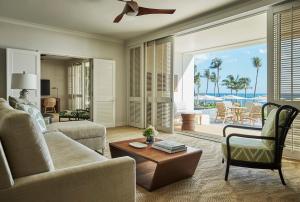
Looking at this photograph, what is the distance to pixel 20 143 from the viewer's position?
1.19m

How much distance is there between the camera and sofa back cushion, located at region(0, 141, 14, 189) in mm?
1074

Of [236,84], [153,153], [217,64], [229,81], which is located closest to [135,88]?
[153,153]

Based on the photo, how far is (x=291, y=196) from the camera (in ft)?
7.11

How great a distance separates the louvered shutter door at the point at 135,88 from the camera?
6195mm

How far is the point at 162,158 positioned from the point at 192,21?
11.4 feet

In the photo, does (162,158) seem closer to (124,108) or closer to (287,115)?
(287,115)

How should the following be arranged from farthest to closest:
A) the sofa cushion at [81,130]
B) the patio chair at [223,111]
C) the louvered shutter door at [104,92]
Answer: the patio chair at [223,111], the louvered shutter door at [104,92], the sofa cushion at [81,130]

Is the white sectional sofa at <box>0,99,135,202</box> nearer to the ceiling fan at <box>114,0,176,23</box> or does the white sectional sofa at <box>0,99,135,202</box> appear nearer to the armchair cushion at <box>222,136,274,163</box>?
the armchair cushion at <box>222,136,274,163</box>

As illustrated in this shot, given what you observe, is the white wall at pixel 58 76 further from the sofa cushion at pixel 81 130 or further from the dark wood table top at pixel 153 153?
the dark wood table top at pixel 153 153

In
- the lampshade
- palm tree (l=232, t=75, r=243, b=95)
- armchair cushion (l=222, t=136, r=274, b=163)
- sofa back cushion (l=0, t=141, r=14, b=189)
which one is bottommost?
armchair cushion (l=222, t=136, r=274, b=163)

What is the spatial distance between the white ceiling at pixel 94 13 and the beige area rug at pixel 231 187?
2875mm

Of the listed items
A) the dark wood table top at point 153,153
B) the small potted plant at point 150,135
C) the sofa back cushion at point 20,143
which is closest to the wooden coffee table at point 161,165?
the dark wood table top at point 153,153

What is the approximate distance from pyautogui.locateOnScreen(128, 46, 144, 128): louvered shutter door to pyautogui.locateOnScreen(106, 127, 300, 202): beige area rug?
338cm

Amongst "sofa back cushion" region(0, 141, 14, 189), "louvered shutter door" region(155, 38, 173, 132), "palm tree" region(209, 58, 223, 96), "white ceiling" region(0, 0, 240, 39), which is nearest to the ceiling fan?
"white ceiling" region(0, 0, 240, 39)
